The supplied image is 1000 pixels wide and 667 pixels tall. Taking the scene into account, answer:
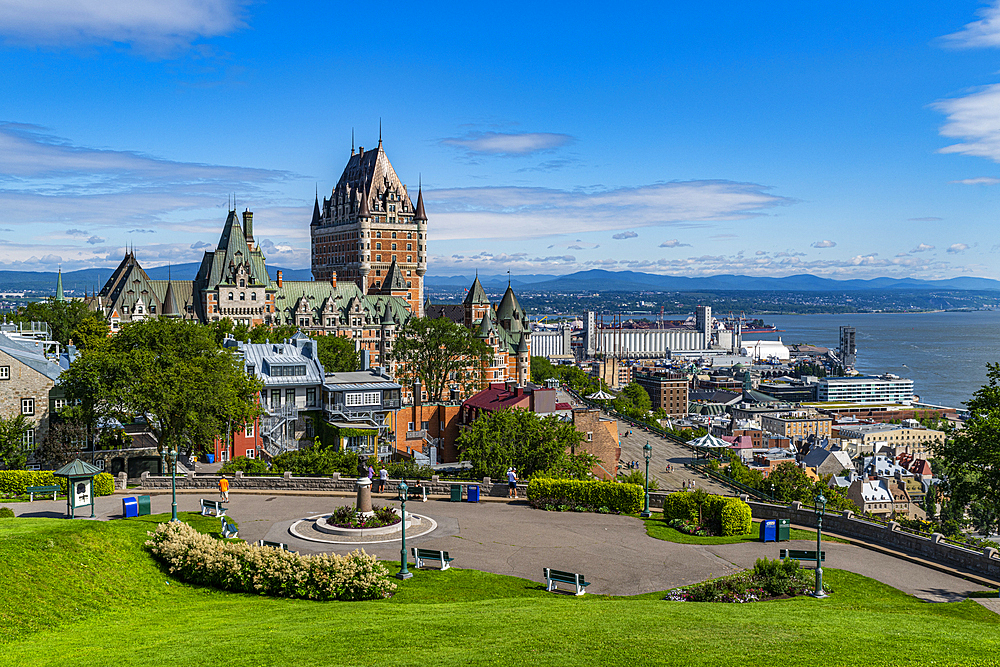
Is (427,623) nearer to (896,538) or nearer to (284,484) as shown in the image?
(896,538)

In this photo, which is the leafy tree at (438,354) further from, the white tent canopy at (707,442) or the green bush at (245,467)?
the green bush at (245,467)

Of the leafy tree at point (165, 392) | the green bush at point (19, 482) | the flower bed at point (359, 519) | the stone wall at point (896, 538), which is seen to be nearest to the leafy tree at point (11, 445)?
the leafy tree at point (165, 392)

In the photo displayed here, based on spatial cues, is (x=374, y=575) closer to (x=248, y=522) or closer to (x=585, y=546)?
(x=585, y=546)

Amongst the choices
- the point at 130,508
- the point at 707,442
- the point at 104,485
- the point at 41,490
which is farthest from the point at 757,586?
the point at 707,442

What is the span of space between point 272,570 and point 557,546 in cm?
989

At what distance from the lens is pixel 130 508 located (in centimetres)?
3028

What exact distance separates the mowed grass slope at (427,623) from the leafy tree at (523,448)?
17.1 meters

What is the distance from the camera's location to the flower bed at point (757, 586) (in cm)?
2159

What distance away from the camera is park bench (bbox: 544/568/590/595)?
22359 mm

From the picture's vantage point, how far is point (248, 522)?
30594 mm

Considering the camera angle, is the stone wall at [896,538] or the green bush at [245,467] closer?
the stone wall at [896,538]

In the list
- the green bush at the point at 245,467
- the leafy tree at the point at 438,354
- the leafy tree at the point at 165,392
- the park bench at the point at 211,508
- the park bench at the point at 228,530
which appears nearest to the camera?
the park bench at the point at 228,530

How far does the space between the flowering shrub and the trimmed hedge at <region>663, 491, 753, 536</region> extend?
1301cm

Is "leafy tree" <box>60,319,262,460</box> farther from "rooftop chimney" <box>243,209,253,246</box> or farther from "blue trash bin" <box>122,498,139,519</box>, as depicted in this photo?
"rooftop chimney" <box>243,209,253,246</box>
